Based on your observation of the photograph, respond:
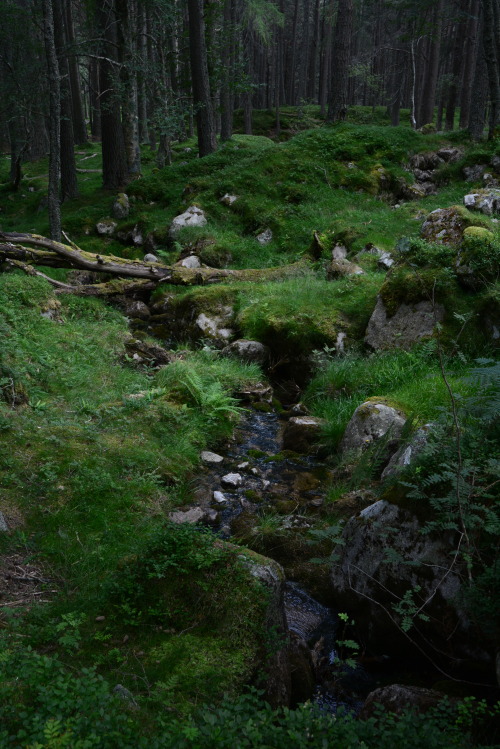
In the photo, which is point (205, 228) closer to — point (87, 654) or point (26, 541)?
point (26, 541)

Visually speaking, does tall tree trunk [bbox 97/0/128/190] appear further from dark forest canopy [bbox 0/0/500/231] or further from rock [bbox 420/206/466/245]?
rock [bbox 420/206/466/245]

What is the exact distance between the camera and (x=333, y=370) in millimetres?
7859

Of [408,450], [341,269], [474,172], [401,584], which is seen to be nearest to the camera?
[401,584]

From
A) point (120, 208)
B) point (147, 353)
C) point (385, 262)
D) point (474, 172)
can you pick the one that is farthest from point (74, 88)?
point (385, 262)

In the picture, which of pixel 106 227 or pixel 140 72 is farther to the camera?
pixel 140 72

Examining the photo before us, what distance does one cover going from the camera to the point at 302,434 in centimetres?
693

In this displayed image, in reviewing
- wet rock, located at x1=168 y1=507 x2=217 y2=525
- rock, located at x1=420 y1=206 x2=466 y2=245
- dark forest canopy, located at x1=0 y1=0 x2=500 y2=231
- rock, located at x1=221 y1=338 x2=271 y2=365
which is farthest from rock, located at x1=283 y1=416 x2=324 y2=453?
dark forest canopy, located at x1=0 y1=0 x2=500 y2=231

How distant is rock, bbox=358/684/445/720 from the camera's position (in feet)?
9.62

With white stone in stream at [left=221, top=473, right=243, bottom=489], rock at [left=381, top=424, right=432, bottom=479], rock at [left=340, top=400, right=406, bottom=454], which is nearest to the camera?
rock at [left=381, top=424, right=432, bottom=479]

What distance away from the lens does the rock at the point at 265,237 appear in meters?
13.6

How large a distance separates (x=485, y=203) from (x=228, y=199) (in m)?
7.50

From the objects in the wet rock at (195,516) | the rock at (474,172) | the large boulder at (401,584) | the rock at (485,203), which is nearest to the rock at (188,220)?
the rock at (485,203)

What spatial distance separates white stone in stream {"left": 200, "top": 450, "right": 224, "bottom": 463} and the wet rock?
118 centimetres

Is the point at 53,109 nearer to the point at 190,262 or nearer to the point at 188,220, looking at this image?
the point at 188,220
